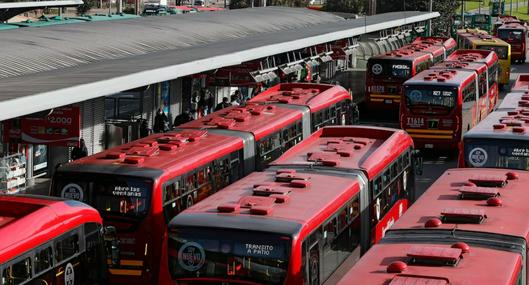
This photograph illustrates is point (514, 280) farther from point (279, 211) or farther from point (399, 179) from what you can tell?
point (399, 179)

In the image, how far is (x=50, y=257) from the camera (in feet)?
43.1

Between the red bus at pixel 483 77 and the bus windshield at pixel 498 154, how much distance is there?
43.2 ft

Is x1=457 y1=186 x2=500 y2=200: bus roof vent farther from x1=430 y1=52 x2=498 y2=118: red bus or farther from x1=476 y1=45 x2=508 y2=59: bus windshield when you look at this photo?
x1=476 y1=45 x2=508 y2=59: bus windshield

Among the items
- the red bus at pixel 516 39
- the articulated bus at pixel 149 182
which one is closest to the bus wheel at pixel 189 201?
the articulated bus at pixel 149 182

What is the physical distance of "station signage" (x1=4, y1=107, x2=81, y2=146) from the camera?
1942cm

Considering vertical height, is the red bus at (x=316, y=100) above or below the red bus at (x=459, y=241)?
below

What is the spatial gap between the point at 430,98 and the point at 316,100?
4730 millimetres

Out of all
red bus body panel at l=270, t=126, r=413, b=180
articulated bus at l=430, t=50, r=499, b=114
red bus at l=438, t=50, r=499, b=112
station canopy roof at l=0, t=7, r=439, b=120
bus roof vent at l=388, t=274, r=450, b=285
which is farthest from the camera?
red bus at l=438, t=50, r=499, b=112

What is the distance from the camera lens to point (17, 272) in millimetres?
12328

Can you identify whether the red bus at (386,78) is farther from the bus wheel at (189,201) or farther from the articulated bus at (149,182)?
the bus wheel at (189,201)

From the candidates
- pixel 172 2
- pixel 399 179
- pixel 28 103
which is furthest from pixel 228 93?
pixel 172 2

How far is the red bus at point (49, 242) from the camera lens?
485 inches

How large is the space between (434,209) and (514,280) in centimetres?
283

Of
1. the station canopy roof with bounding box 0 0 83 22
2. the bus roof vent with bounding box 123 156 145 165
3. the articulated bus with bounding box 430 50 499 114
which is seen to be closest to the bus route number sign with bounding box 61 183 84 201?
the bus roof vent with bounding box 123 156 145 165
